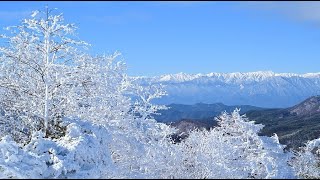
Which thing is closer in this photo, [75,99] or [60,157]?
[60,157]

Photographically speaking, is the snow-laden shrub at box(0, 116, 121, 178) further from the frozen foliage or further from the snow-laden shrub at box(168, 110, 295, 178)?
the snow-laden shrub at box(168, 110, 295, 178)

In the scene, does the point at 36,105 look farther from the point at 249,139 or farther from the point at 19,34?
the point at 249,139

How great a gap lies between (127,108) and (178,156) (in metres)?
5.39

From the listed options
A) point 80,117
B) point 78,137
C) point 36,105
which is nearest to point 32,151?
point 78,137

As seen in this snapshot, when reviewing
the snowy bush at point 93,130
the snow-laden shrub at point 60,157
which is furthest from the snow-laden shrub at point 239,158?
the snow-laden shrub at point 60,157

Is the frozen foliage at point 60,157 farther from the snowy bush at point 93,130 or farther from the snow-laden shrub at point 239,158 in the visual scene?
the snow-laden shrub at point 239,158

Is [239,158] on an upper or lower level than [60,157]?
lower

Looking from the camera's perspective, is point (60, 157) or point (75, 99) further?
point (75, 99)

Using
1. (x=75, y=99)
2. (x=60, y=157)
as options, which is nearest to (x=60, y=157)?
(x=60, y=157)

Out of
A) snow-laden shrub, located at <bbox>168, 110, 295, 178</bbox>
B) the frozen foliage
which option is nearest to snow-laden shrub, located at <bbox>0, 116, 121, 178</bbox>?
the frozen foliage

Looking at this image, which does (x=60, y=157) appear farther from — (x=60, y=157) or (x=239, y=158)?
(x=239, y=158)

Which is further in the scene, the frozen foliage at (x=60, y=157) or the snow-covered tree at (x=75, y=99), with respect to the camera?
the snow-covered tree at (x=75, y=99)

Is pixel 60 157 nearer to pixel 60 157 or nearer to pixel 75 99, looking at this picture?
pixel 60 157

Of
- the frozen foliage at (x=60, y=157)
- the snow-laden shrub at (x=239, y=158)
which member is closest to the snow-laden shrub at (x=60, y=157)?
the frozen foliage at (x=60, y=157)
